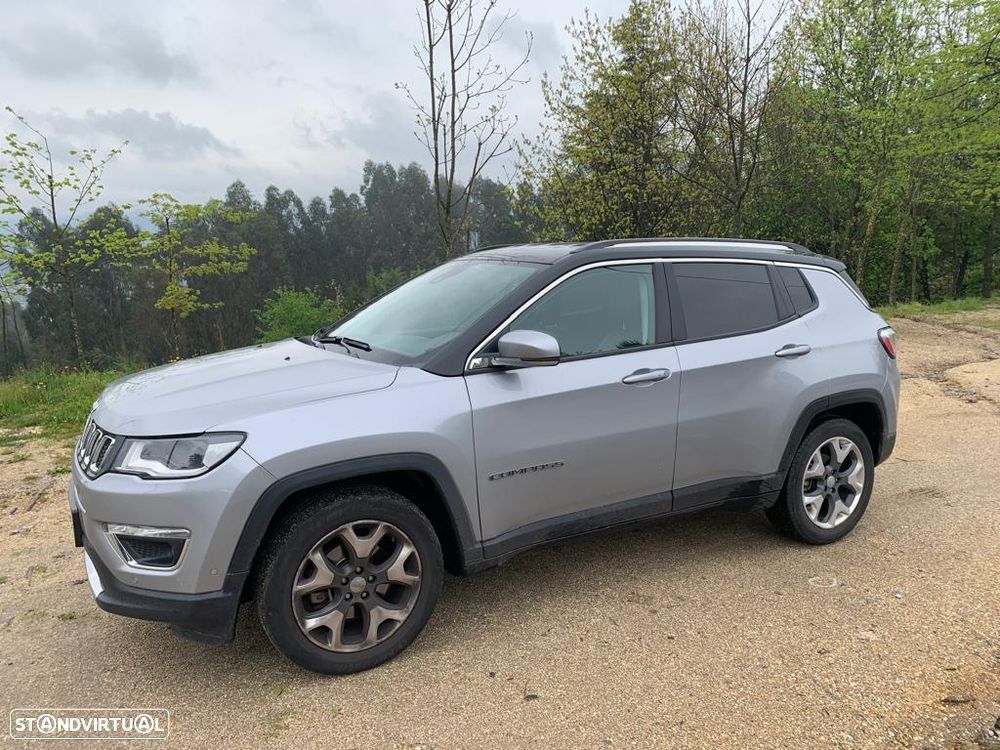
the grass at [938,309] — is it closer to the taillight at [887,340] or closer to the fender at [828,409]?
the taillight at [887,340]

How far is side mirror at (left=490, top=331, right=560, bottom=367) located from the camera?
9.47 ft

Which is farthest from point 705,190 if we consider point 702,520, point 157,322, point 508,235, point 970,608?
point 157,322

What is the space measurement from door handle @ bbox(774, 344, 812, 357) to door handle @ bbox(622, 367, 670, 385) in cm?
77

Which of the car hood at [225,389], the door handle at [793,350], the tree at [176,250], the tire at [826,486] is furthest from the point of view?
the tree at [176,250]

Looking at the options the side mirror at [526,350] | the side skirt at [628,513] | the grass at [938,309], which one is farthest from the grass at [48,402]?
the grass at [938,309]

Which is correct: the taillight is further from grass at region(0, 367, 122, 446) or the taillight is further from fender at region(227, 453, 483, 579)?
grass at region(0, 367, 122, 446)

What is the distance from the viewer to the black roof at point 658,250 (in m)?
3.46

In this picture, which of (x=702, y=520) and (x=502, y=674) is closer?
(x=502, y=674)

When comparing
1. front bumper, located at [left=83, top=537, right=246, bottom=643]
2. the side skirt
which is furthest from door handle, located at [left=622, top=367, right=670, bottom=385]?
front bumper, located at [left=83, top=537, right=246, bottom=643]

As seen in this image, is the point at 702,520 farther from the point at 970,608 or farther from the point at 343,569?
the point at 343,569

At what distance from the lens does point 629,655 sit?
292 cm

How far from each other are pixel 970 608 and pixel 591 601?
1.73 meters

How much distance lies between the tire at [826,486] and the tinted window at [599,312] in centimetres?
120

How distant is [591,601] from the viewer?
3.38 m
